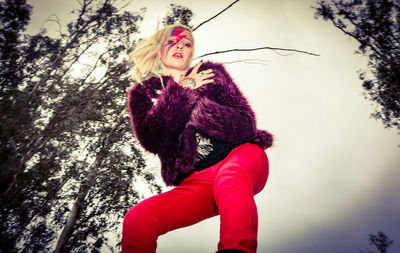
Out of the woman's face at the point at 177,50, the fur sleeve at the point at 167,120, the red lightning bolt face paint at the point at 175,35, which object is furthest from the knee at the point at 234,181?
the red lightning bolt face paint at the point at 175,35

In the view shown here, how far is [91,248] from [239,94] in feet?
14.3

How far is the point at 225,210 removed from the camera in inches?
42.6

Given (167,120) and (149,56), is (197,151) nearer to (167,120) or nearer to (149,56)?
(167,120)

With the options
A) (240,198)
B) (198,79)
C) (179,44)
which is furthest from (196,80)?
(240,198)

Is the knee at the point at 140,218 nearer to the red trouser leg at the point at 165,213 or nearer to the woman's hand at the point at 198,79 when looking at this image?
the red trouser leg at the point at 165,213

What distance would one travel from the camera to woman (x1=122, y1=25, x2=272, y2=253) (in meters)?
1.15

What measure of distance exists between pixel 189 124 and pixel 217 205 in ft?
2.68

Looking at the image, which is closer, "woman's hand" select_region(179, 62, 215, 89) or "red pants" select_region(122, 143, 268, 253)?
"red pants" select_region(122, 143, 268, 253)

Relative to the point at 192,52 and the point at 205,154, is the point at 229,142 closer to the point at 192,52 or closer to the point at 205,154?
the point at 205,154

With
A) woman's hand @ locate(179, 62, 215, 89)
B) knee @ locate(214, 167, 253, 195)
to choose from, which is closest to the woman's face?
woman's hand @ locate(179, 62, 215, 89)

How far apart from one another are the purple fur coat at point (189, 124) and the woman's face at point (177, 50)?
0.68 m

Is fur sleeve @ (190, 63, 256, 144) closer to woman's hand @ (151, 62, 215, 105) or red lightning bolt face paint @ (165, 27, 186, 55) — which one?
woman's hand @ (151, 62, 215, 105)

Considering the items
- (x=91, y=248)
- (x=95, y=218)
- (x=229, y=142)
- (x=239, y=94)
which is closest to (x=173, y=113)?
(x=229, y=142)

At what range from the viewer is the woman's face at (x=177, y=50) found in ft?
8.30
